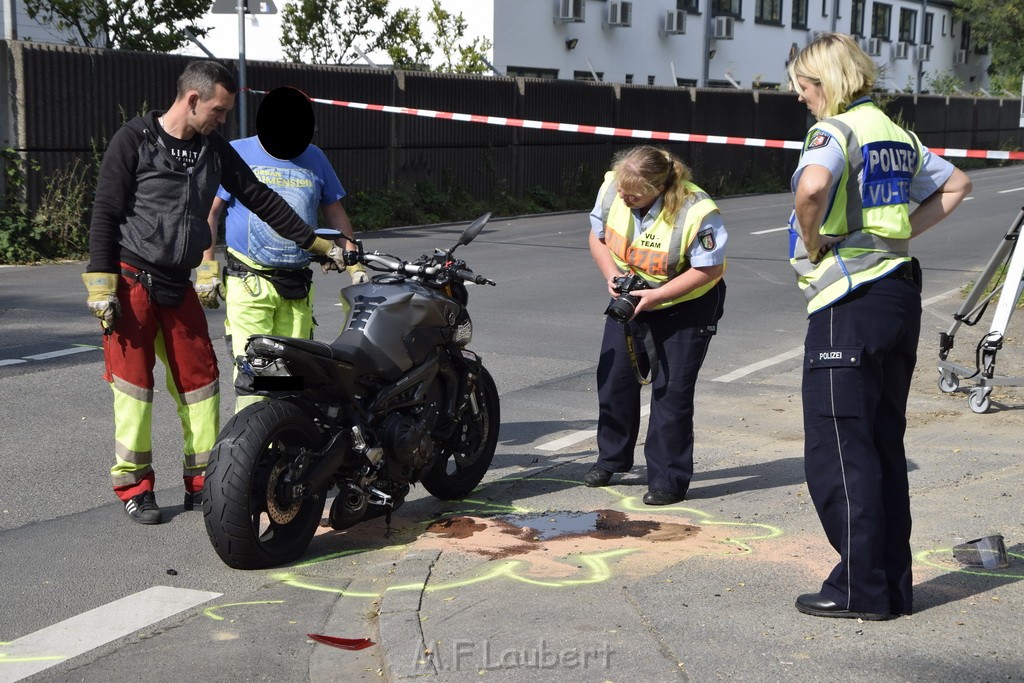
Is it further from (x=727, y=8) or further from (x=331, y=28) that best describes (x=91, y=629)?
(x=727, y=8)

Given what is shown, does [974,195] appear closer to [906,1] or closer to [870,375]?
[870,375]

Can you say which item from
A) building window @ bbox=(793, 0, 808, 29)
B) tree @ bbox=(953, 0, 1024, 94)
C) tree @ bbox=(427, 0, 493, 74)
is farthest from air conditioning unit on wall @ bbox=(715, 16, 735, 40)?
tree @ bbox=(953, 0, 1024, 94)

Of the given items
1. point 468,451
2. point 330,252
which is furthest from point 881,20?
point 330,252

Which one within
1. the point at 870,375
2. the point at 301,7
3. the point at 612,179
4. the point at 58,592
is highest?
the point at 301,7

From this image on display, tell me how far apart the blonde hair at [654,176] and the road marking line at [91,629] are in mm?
2415

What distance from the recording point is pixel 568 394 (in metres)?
8.55

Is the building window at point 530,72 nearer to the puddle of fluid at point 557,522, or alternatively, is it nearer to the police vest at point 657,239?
the police vest at point 657,239

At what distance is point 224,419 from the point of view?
25.4ft

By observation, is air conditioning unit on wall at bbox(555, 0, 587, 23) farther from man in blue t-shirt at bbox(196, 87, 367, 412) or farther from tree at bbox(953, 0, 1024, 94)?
man in blue t-shirt at bbox(196, 87, 367, 412)

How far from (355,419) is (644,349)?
4.77 feet

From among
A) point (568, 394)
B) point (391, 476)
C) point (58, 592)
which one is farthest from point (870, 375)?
point (568, 394)

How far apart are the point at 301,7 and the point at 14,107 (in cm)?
1344

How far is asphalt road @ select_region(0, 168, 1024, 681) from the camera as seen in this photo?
14.4 feet

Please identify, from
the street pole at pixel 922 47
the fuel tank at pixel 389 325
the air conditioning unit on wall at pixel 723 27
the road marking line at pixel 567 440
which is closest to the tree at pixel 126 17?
the road marking line at pixel 567 440
